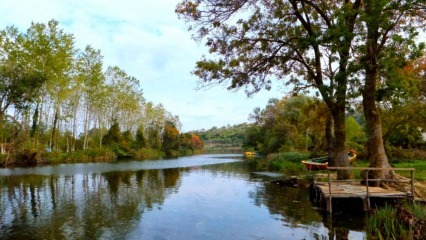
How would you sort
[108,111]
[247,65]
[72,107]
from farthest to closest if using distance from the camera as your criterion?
[108,111], [72,107], [247,65]

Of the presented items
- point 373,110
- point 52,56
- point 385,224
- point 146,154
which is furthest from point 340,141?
point 146,154

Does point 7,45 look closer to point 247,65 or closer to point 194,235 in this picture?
point 247,65

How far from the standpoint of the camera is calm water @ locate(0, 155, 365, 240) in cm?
1173

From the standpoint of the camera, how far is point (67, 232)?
11672 millimetres

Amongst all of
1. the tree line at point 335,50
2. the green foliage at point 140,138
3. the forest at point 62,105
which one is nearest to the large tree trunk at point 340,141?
the tree line at point 335,50

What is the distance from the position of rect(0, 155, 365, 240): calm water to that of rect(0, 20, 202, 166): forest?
2015cm

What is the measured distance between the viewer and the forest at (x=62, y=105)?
40.0 metres

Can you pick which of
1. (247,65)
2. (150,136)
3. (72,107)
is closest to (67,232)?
(247,65)

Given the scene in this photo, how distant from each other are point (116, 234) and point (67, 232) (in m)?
1.69

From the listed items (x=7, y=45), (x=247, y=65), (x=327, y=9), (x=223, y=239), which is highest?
(x=7, y=45)

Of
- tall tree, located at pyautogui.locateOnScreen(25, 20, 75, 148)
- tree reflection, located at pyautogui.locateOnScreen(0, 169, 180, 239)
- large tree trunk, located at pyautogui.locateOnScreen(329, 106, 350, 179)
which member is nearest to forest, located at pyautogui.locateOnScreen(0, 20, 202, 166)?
tall tree, located at pyautogui.locateOnScreen(25, 20, 75, 148)

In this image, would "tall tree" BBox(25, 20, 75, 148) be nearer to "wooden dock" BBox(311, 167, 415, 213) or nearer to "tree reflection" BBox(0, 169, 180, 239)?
"tree reflection" BBox(0, 169, 180, 239)

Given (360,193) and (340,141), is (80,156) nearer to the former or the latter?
(340,141)

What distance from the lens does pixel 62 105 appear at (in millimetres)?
52938
